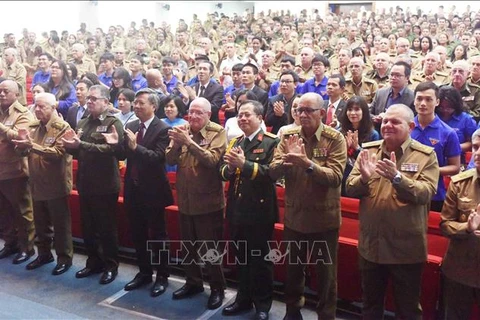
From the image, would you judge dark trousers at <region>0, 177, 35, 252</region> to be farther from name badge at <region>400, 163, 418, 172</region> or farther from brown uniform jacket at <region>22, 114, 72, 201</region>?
name badge at <region>400, 163, 418, 172</region>

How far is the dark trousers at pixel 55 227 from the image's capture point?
388 cm

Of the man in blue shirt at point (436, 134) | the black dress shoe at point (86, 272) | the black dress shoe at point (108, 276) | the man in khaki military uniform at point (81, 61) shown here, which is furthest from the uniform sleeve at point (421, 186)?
the man in khaki military uniform at point (81, 61)

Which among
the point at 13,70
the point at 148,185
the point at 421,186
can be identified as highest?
the point at 13,70

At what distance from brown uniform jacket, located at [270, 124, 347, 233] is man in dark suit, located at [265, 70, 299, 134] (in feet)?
A: 5.65

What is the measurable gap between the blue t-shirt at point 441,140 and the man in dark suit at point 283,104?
1.52 metres

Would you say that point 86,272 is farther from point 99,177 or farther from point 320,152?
point 320,152

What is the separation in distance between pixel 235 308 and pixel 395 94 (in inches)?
94.7

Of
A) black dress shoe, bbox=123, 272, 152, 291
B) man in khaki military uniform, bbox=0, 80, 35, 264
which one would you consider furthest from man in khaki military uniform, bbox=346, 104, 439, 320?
man in khaki military uniform, bbox=0, 80, 35, 264

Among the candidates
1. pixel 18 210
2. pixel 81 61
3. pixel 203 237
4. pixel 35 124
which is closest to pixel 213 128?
pixel 203 237

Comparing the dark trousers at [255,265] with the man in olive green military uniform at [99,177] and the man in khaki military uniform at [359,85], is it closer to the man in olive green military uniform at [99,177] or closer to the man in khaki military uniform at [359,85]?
the man in olive green military uniform at [99,177]

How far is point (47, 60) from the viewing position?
6574mm

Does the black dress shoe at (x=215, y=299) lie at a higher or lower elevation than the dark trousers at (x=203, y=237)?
lower

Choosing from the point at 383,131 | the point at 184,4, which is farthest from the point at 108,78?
the point at 184,4

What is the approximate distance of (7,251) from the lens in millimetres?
4242
